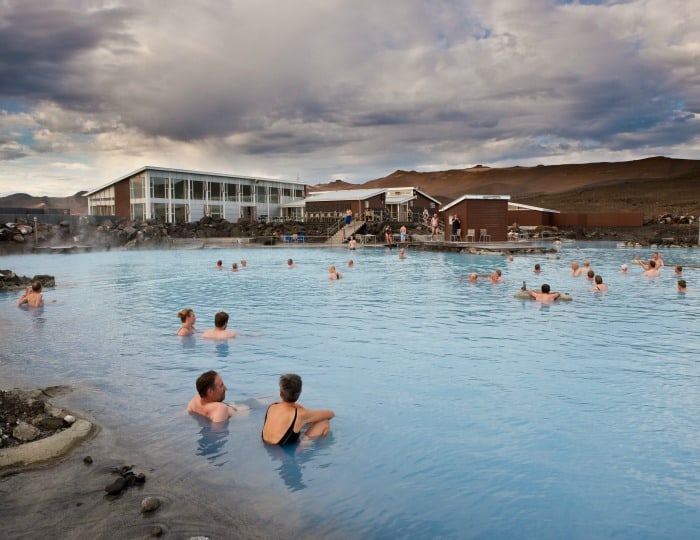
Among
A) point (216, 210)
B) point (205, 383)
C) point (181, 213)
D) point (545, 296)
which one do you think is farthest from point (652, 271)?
point (216, 210)

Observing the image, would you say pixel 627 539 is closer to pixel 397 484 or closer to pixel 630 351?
pixel 397 484

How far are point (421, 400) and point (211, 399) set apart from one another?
8.85ft

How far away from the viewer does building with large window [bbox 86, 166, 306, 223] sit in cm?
Result: 4697

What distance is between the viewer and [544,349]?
964 cm

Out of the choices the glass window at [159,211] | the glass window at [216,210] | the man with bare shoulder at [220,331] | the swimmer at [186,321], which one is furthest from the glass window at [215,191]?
the man with bare shoulder at [220,331]

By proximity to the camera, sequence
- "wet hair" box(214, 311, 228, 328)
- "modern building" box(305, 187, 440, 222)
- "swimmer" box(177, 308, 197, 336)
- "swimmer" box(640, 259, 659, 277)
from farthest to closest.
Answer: "modern building" box(305, 187, 440, 222)
"swimmer" box(640, 259, 659, 277)
"swimmer" box(177, 308, 197, 336)
"wet hair" box(214, 311, 228, 328)

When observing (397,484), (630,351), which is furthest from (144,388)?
(630,351)

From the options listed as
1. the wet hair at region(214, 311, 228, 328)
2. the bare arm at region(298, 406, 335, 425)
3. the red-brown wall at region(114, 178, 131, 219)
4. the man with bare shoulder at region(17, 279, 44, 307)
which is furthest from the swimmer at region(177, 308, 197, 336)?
the red-brown wall at region(114, 178, 131, 219)

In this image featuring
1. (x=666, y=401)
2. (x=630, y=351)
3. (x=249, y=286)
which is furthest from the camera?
(x=249, y=286)

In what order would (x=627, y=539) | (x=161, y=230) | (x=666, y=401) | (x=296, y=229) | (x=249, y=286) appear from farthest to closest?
(x=296, y=229) < (x=161, y=230) < (x=249, y=286) < (x=666, y=401) < (x=627, y=539)

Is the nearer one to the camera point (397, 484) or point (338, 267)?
point (397, 484)

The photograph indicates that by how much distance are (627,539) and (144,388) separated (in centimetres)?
608

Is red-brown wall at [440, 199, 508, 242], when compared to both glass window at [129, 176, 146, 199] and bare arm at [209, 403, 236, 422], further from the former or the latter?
bare arm at [209, 403, 236, 422]

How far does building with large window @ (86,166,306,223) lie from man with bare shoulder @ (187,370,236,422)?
141 ft
